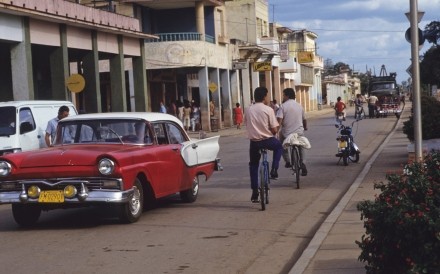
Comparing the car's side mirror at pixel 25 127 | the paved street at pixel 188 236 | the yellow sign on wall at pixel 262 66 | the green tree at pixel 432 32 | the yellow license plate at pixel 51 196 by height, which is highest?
the yellow sign on wall at pixel 262 66

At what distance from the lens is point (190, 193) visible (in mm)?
13742

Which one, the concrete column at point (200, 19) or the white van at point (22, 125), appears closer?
the white van at point (22, 125)

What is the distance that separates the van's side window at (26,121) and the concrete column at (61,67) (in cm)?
1153

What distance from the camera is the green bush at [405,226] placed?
5.99 m

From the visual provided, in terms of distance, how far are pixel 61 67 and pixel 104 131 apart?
59.7 ft

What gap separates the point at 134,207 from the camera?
37.6ft

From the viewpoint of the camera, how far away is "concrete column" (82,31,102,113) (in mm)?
33094

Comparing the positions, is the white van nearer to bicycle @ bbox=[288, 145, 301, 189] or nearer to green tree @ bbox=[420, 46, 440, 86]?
bicycle @ bbox=[288, 145, 301, 189]

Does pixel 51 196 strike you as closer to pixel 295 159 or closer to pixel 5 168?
pixel 5 168

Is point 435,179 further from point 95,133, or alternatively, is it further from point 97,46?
point 97,46

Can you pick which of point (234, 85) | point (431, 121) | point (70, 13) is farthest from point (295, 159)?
point (234, 85)

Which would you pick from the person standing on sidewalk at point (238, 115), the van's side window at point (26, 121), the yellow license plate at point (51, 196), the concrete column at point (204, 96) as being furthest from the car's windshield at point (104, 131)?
the person standing on sidewalk at point (238, 115)

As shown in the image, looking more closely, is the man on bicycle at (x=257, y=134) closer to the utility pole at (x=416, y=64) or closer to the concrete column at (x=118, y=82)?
the utility pole at (x=416, y=64)

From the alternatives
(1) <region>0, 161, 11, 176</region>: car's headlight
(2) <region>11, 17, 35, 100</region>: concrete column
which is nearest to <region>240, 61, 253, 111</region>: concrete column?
(2) <region>11, 17, 35, 100</region>: concrete column
